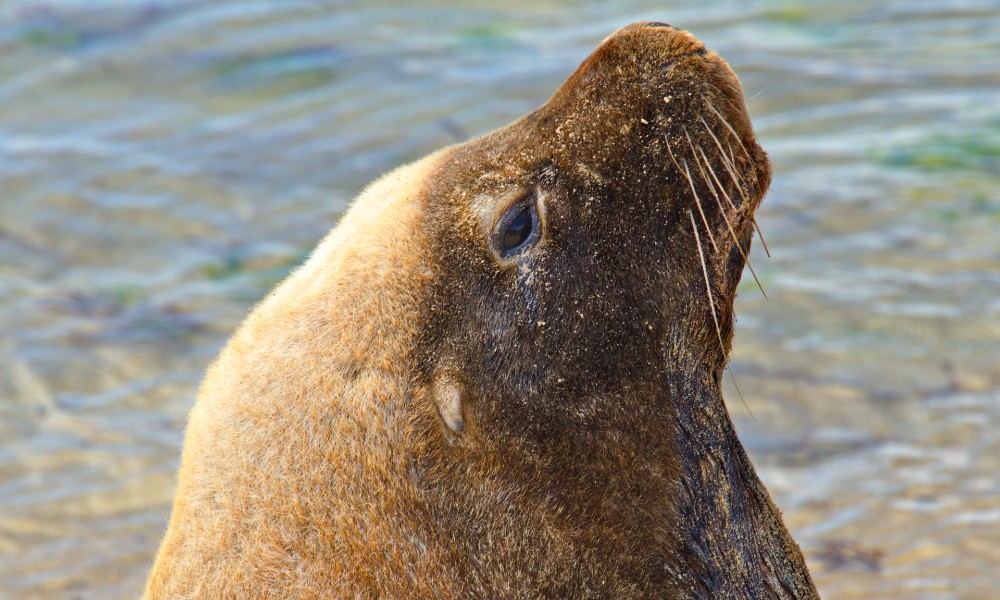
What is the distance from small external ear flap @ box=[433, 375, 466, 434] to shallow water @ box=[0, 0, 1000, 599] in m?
2.19

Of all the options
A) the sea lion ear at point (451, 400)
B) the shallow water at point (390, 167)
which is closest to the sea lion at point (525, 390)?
the sea lion ear at point (451, 400)

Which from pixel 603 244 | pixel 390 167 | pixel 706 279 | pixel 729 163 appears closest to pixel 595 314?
pixel 603 244

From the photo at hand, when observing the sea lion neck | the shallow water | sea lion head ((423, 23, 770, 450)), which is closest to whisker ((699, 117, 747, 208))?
sea lion head ((423, 23, 770, 450))

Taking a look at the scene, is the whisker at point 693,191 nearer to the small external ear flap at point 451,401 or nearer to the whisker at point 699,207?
the whisker at point 699,207

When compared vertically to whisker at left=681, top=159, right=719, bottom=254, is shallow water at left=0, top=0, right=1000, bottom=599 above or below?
below

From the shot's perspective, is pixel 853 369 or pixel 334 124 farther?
pixel 334 124

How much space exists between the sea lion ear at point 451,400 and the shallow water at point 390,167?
2193 millimetres

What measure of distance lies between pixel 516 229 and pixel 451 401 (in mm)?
500

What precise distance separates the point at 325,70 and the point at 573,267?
21.3 feet

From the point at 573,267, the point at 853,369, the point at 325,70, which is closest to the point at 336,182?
the point at 325,70

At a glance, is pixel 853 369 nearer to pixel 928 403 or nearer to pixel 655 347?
pixel 928 403

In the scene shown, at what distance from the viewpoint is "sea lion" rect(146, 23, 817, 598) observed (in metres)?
3.08

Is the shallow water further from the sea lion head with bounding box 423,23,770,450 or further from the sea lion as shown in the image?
the sea lion head with bounding box 423,23,770,450

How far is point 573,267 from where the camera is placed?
321 cm
